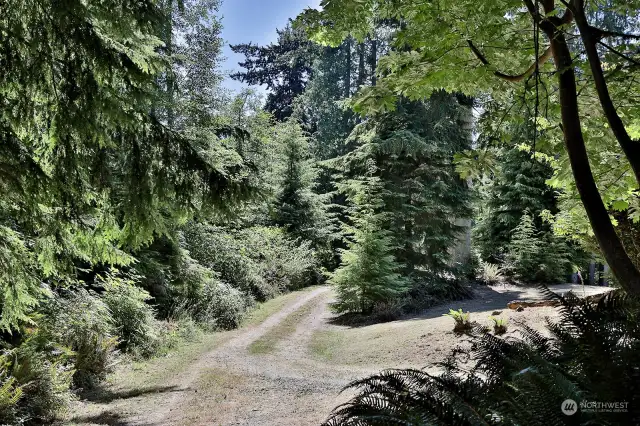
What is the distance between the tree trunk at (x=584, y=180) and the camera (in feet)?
9.48

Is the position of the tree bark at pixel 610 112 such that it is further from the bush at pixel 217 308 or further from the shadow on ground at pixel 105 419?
the bush at pixel 217 308

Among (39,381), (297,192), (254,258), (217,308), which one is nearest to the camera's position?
(39,381)

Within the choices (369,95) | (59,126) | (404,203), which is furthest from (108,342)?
(404,203)

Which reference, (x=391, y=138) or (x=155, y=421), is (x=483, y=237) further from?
(x=155, y=421)

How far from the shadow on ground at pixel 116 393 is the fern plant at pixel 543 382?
209 inches

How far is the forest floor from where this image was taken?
5.50 m

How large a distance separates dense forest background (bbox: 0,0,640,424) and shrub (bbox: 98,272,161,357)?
3cm

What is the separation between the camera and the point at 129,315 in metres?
8.60

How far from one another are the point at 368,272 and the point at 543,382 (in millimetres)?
10483

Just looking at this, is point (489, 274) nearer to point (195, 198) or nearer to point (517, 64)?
point (517, 64)

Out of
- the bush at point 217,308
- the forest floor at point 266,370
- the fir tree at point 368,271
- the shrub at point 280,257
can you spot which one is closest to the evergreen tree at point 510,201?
the shrub at point 280,257

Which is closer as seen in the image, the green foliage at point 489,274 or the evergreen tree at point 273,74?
the green foliage at point 489,274

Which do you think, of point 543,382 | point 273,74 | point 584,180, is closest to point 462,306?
point 584,180

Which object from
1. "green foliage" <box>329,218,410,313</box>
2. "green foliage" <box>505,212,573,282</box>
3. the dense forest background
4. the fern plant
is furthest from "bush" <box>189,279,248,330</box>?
"green foliage" <box>505,212,573,282</box>
